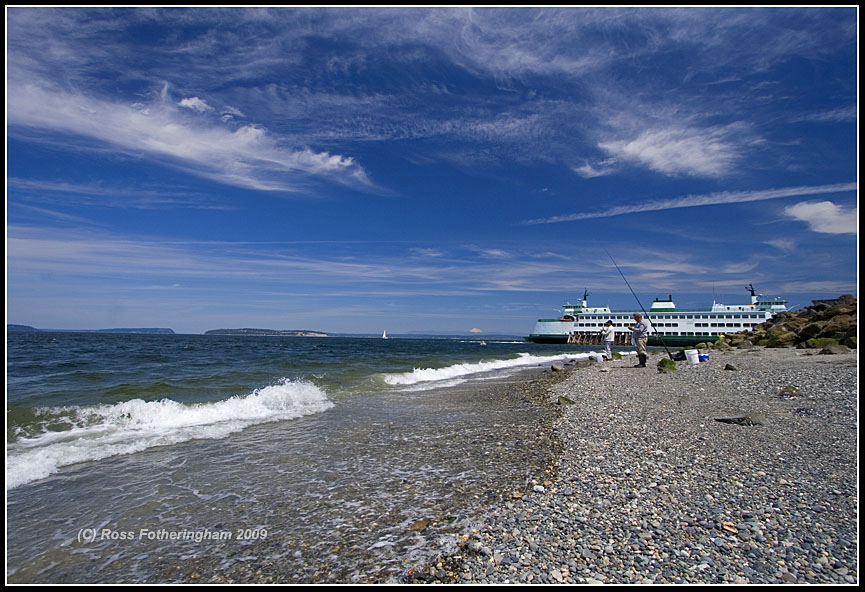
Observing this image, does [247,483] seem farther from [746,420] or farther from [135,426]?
[746,420]

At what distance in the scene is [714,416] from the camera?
31.5 feet

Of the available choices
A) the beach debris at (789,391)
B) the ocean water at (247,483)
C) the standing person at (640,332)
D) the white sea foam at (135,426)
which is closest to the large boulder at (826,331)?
the standing person at (640,332)

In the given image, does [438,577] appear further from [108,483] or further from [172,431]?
[172,431]

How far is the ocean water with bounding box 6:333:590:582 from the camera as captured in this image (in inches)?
183

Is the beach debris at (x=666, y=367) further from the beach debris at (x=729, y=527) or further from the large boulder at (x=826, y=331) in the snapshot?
the beach debris at (x=729, y=527)

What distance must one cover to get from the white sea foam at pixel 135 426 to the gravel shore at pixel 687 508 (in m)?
7.79

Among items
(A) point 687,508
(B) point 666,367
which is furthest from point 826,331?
(A) point 687,508

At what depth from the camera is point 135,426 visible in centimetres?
1123

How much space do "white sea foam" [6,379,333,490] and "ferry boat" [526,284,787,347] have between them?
6993 cm

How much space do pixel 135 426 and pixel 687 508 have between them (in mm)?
12203

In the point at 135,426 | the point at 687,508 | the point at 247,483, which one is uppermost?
the point at 687,508

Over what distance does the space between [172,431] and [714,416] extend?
12607 millimetres

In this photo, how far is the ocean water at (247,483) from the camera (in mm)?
4641

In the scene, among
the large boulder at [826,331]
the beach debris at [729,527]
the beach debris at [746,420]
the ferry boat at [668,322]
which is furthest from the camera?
the ferry boat at [668,322]
